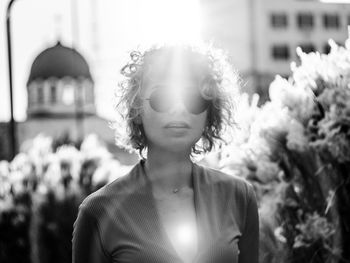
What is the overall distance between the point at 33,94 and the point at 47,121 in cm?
226

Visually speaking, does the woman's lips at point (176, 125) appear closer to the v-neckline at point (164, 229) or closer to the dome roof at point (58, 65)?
the v-neckline at point (164, 229)

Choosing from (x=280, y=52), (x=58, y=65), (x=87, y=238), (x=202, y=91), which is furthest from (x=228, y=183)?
(x=280, y=52)

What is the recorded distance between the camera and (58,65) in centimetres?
6431

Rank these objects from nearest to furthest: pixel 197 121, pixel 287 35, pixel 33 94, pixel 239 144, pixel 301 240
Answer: pixel 197 121
pixel 301 240
pixel 239 144
pixel 33 94
pixel 287 35

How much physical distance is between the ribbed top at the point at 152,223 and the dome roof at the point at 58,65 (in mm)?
60370

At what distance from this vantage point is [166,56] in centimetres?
311

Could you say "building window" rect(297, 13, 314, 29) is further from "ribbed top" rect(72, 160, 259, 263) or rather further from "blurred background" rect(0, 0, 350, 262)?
"ribbed top" rect(72, 160, 259, 263)

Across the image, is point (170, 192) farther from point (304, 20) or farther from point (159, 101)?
point (304, 20)

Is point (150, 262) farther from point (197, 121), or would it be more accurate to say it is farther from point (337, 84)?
point (337, 84)

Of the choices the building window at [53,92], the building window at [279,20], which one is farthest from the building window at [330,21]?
the building window at [53,92]

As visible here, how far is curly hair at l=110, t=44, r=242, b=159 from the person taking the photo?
3.14 m

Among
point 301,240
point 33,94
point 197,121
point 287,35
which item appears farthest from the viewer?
point 287,35

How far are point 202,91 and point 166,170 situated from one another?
0.96 feet

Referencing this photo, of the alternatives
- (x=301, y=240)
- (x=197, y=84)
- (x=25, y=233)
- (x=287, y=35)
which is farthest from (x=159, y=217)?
Answer: (x=287, y=35)
